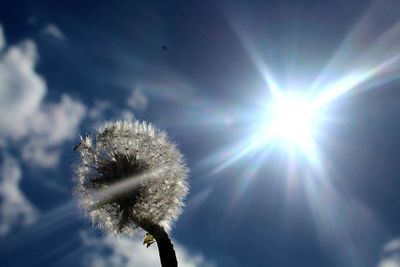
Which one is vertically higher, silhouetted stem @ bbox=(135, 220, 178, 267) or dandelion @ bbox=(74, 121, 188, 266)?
dandelion @ bbox=(74, 121, 188, 266)

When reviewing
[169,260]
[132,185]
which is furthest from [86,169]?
[169,260]

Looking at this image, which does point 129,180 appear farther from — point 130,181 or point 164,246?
point 164,246

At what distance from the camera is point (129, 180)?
44.5 feet

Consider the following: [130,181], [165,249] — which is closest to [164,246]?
[165,249]

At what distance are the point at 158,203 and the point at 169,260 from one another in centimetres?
301

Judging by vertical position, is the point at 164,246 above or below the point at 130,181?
below

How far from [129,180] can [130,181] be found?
84 mm

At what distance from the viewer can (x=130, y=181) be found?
13.5 metres

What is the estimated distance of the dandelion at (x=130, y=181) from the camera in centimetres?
1279

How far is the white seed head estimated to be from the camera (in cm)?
1284

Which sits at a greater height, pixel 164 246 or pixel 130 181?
pixel 130 181

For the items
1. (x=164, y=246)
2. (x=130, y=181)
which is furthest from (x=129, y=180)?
(x=164, y=246)

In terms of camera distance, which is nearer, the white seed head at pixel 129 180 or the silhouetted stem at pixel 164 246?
the silhouetted stem at pixel 164 246

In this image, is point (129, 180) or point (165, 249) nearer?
point (165, 249)
